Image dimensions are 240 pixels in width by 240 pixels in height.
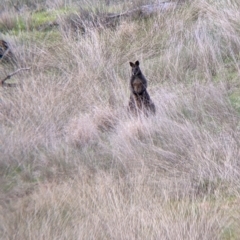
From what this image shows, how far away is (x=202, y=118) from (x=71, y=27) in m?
5.06

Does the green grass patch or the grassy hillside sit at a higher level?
the grassy hillside

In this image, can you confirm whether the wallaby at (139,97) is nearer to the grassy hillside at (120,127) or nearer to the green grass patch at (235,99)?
the grassy hillside at (120,127)

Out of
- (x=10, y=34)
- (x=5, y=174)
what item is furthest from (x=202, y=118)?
(x=10, y=34)

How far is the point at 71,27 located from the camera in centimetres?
1278

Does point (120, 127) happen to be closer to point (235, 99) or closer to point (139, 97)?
point (139, 97)

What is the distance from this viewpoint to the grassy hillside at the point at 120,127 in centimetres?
594

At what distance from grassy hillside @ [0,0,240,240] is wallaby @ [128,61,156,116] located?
0.50 feet

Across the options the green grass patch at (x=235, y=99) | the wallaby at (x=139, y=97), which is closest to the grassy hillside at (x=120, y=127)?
the green grass patch at (x=235, y=99)

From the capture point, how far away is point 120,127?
8281mm

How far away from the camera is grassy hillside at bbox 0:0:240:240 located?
594 cm

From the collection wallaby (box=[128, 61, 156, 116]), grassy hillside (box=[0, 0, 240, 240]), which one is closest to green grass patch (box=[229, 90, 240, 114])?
grassy hillside (box=[0, 0, 240, 240])

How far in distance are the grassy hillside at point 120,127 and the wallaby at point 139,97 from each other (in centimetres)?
15

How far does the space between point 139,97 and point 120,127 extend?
72 cm

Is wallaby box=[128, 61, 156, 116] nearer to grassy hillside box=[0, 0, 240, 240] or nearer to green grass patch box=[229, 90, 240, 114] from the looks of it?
grassy hillside box=[0, 0, 240, 240]
